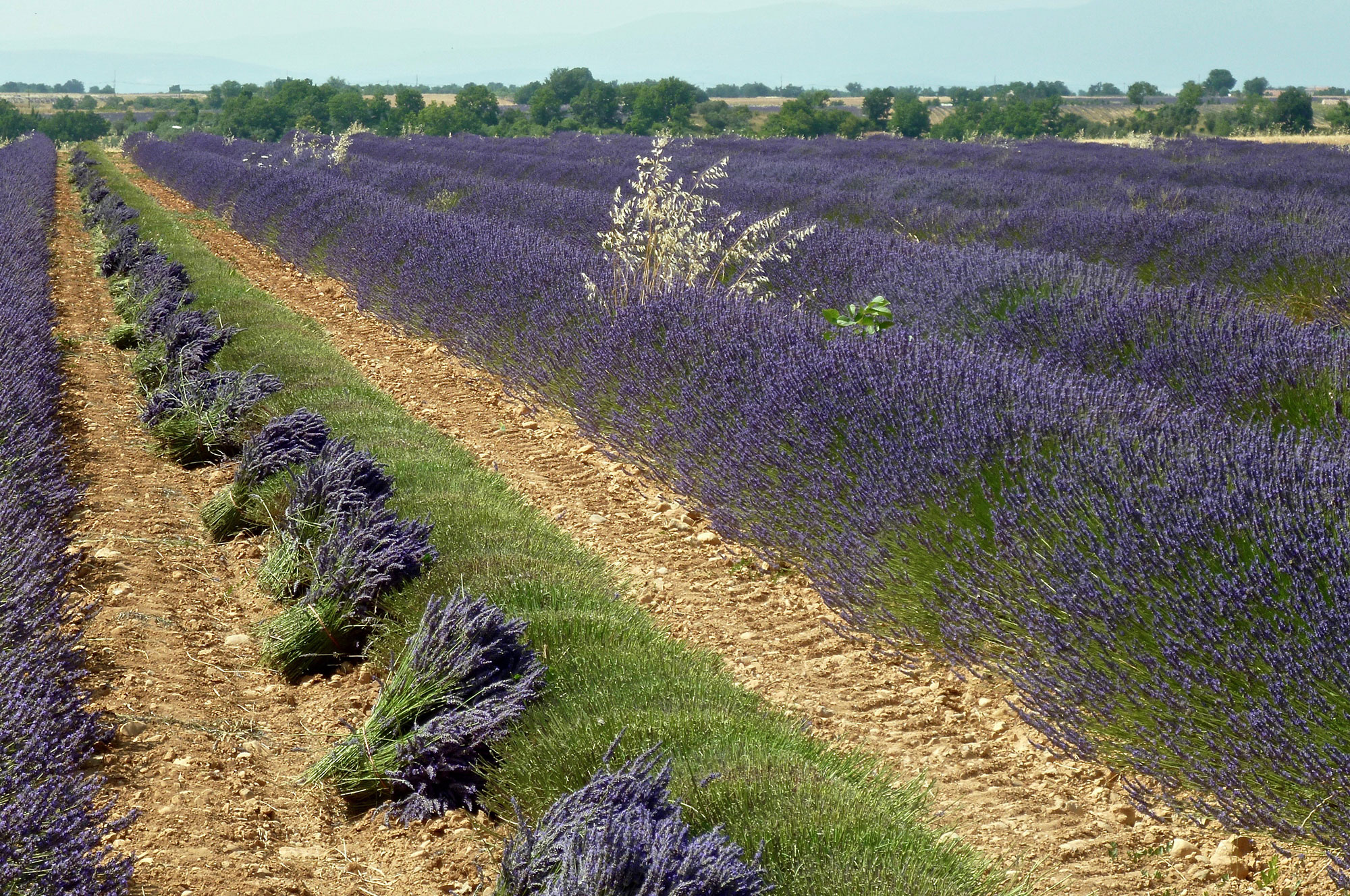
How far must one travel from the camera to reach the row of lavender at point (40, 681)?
1.81 meters

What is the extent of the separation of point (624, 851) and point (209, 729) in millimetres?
1469

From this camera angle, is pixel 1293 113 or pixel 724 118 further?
pixel 724 118

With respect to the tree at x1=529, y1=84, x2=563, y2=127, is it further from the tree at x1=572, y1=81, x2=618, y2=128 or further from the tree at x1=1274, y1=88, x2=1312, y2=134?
the tree at x1=1274, y1=88, x2=1312, y2=134

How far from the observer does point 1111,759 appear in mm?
2574

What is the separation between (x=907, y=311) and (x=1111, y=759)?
3.40 meters

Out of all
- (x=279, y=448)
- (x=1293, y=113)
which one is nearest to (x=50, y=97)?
(x=1293, y=113)

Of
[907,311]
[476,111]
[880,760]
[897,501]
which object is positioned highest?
[476,111]

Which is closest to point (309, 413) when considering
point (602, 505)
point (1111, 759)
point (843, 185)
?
point (602, 505)

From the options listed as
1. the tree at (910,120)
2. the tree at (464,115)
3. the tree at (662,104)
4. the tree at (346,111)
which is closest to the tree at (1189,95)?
the tree at (910,120)

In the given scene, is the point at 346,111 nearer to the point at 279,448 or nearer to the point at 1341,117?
the point at 1341,117

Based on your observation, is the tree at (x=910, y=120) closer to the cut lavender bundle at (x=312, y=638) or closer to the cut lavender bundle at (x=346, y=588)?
the cut lavender bundle at (x=346, y=588)

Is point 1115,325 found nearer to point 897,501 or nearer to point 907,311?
point 907,311

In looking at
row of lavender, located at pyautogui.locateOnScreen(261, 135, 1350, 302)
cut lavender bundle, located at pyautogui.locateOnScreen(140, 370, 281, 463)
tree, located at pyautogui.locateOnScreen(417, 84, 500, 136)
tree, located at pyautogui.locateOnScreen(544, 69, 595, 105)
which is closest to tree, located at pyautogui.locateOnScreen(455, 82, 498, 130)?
tree, located at pyautogui.locateOnScreen(417, 84, 500, 136)

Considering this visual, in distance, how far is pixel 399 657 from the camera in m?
2.81
